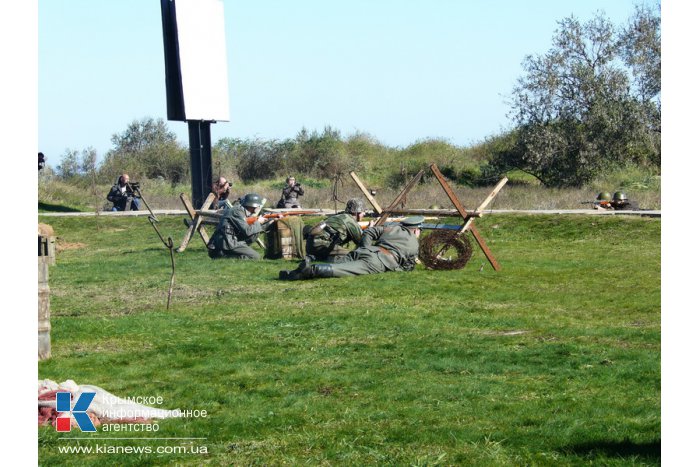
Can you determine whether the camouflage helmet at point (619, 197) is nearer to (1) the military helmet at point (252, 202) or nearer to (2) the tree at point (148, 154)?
(1) the military helmet at point (252, 202)

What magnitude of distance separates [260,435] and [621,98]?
16306 mm

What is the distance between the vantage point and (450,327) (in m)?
13.1

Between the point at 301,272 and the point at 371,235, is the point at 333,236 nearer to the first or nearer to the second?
the point at 371,235

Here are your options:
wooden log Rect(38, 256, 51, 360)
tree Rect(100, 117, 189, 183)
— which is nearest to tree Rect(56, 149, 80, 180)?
tree Rect(100, 117, 189, 183)

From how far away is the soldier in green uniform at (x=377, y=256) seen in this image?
1791 centimetres

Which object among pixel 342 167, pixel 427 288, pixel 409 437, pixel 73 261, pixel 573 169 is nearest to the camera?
pixel 409 437

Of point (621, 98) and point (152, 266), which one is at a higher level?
point (621, 98)

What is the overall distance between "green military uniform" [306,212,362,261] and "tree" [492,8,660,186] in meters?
6.95

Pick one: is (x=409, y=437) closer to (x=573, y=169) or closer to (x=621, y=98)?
(x=621, y=98)

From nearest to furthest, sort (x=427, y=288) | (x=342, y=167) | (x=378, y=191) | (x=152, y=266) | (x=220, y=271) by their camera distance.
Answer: (x=427, y=288) → (x=220, y=271) → (x=152, y=266) → (x=378, y=191) → (x=342, y=167)

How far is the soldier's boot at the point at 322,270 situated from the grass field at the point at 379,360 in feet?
0.56

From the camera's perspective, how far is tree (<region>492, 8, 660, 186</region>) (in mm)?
22172

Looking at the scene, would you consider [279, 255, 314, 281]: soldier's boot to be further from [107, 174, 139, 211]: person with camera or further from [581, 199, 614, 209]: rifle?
[107, 174, 139, 211]: person with camera

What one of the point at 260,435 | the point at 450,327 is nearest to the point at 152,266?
the point at 450,327
